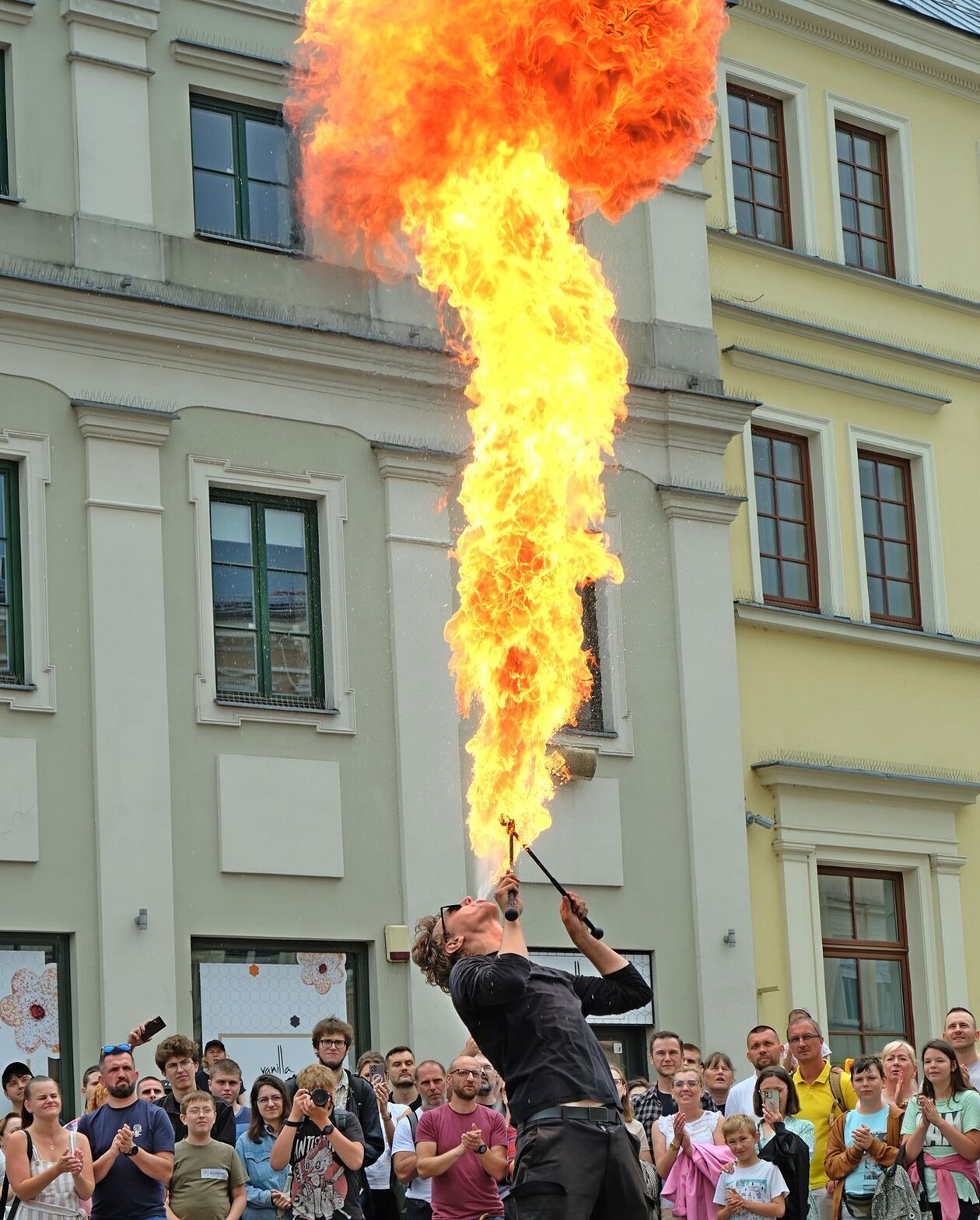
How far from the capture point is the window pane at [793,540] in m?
22.0

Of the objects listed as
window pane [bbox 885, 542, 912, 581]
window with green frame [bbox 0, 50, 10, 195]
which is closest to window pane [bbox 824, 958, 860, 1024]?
window pane [bbox 885, 542, 912, 581]

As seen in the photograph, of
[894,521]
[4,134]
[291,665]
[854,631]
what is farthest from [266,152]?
[894,521]

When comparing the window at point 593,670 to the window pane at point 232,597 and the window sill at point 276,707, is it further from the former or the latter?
the window pane at point 232,597

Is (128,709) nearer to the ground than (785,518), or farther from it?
nearer to the ground

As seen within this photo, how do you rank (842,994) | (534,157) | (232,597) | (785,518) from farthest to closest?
(785,518), (842,994), (232,597), (534,157)

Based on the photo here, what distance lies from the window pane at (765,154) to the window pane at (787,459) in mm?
2767

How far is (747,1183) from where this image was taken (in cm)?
1315

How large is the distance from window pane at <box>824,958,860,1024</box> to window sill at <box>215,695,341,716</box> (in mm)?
5649

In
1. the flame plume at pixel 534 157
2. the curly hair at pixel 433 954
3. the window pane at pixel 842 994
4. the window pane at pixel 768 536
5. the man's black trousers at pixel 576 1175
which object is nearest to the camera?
the man's black trousers at pixel 576 1175

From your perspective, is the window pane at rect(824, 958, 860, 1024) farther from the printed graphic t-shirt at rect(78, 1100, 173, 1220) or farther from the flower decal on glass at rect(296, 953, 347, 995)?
the printed graphic t-shirt at rect(78, 1100, 173, 1220)

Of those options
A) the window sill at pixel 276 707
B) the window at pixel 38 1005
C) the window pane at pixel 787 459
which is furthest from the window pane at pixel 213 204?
the window pane at pixel 787 459

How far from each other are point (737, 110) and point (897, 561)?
4.63 metres

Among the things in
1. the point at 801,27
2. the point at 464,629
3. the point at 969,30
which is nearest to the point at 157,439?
the point at 464,629

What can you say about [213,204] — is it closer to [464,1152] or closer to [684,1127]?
[684,1127]
